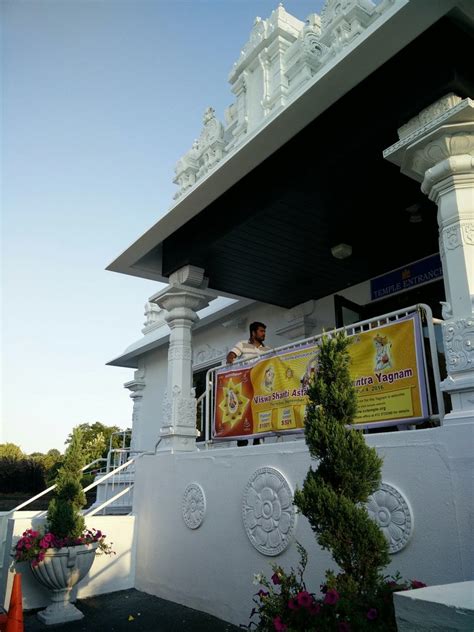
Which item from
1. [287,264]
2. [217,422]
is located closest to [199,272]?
[287,264]

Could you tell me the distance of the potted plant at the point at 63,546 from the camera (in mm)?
5516

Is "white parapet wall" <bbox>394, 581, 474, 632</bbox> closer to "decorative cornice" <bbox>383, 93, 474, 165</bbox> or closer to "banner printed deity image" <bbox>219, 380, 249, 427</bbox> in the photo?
"decorative cornice" <bbox>383, 93, 474, 165</bbox>

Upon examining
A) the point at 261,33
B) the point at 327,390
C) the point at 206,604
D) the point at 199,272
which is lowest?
the point at 206,604

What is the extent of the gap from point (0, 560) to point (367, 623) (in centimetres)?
504

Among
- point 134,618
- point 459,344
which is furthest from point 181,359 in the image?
point 459,344

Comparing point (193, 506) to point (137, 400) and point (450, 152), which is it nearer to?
point (450, 152)

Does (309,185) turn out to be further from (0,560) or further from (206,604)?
(0,560)

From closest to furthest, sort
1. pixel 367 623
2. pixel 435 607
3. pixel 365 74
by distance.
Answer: pixel 435 607 < pixel 367 623 < pixel 365 74

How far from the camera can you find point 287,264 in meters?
7.19

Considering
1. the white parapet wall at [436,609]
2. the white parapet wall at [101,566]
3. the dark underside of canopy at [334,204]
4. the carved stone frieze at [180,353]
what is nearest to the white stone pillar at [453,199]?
the dark underside of canopy at [334,204]

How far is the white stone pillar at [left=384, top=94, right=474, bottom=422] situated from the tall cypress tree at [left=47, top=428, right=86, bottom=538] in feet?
14.5

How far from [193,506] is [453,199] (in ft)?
13.7

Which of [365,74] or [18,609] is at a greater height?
[365,74]

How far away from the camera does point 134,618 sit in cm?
534
